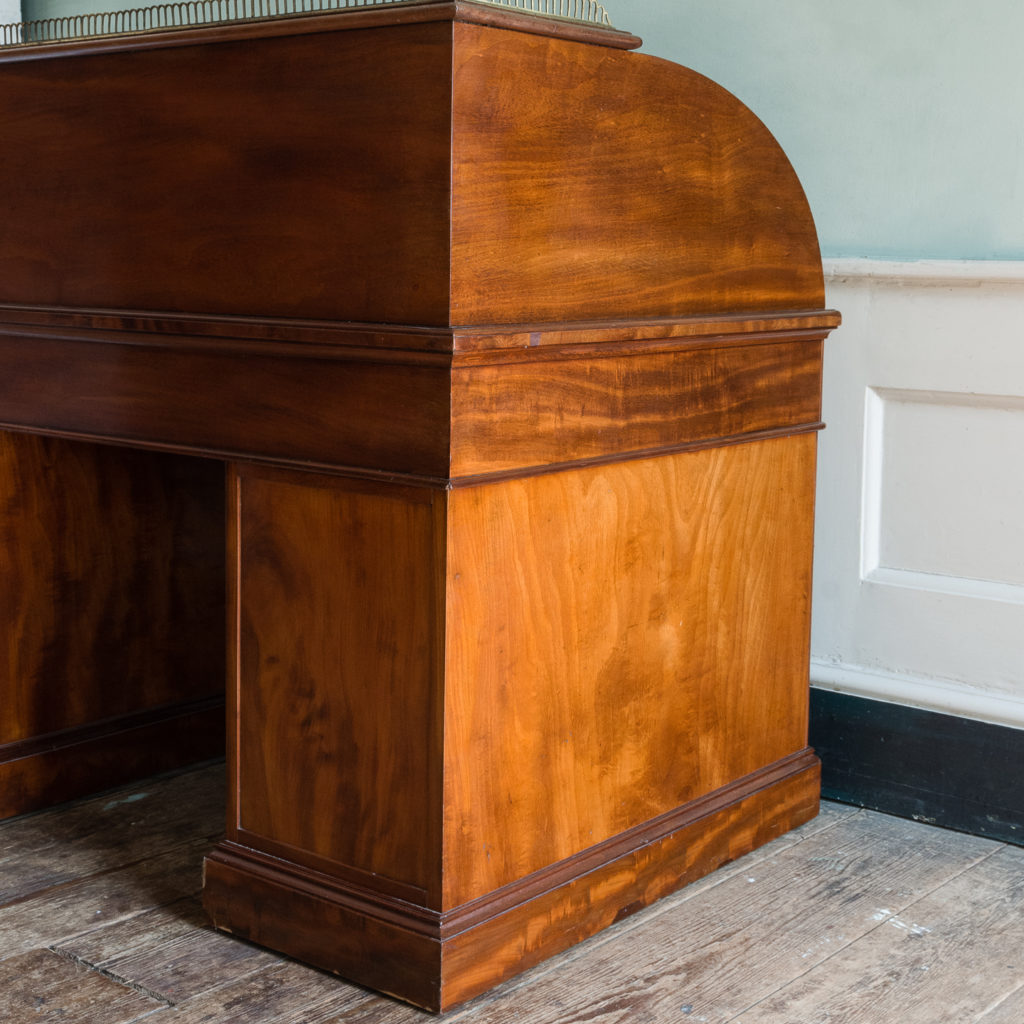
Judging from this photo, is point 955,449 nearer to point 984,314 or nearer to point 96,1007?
point 984,314

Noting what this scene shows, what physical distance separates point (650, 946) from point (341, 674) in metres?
0.53

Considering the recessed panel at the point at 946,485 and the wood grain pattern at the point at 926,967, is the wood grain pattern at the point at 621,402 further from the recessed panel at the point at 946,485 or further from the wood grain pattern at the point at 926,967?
the wood grain pattern at the point at 926,967

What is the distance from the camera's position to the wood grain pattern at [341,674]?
1.53m

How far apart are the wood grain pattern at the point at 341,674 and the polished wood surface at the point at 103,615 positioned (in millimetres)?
566

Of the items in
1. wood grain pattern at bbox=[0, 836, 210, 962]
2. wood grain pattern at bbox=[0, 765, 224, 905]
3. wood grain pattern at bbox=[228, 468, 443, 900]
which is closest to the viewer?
wood grain pattern at bbox=[228, 468, 443, 900]

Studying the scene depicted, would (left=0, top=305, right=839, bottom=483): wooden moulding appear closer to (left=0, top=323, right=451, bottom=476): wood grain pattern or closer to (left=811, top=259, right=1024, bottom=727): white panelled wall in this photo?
(left=0, top=323, right=451, bottom=476): wood grain pattern

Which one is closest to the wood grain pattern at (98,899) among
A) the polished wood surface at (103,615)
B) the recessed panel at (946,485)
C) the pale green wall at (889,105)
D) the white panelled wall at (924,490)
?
the polished wood surface at (103,615)

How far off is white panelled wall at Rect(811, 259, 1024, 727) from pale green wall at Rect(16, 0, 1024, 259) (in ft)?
0.26

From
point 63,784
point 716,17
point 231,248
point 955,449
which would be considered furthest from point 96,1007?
point 716,17

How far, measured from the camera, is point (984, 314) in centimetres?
206

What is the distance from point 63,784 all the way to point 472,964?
2.96ft

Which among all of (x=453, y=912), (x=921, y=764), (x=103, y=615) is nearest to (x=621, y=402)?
(x=453, y=912)

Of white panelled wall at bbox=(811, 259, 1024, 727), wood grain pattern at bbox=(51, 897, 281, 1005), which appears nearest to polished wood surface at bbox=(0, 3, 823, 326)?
white panelled wall at bbox=(811, 259, 1024, 727)

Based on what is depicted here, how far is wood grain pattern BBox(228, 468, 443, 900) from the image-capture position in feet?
5.03
